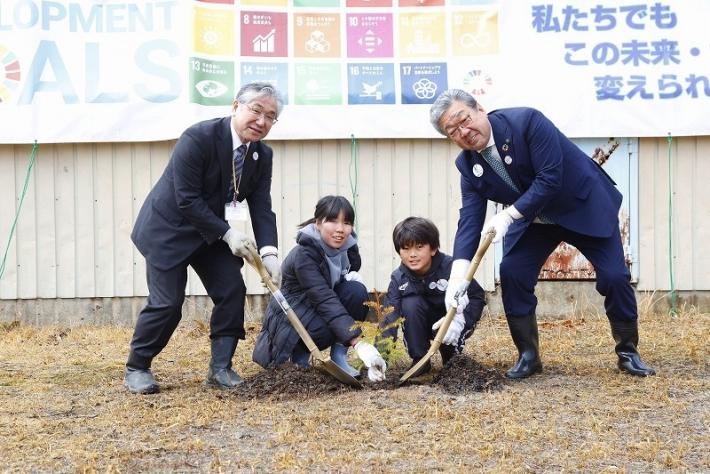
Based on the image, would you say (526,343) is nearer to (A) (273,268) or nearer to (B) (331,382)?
(B) (331,382)

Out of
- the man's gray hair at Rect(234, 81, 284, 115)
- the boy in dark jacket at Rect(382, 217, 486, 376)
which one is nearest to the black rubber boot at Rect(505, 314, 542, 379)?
the boy in dark jacket at Rect(382, 217, 486, 376)

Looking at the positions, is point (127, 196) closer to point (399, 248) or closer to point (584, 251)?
point (399, 248)

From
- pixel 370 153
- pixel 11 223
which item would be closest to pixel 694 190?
pixel 370 153

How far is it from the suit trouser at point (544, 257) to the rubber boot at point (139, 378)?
1.84 metres

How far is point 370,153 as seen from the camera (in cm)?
684

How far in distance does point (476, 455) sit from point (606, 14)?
4.49 metres

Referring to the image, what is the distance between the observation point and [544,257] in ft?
15.3

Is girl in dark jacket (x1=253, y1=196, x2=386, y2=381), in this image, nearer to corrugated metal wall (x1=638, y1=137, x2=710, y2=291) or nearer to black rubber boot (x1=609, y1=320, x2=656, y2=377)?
black rubber boot (x1=609, y1=320, x2=656, y2=377)

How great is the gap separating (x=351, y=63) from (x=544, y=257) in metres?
2.65

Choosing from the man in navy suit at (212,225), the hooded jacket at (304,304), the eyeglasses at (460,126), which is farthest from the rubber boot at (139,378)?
the eyeglasses at (460,126)

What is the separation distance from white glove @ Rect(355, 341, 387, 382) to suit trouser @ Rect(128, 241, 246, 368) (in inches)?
28.8

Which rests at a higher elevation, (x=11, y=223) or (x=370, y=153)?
(x=370, y=153)

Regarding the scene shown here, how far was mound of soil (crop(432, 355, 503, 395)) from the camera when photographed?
13.5ft

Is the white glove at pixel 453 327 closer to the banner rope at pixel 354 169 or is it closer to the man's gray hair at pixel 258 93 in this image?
the man's gray hair at pixel 258 93
